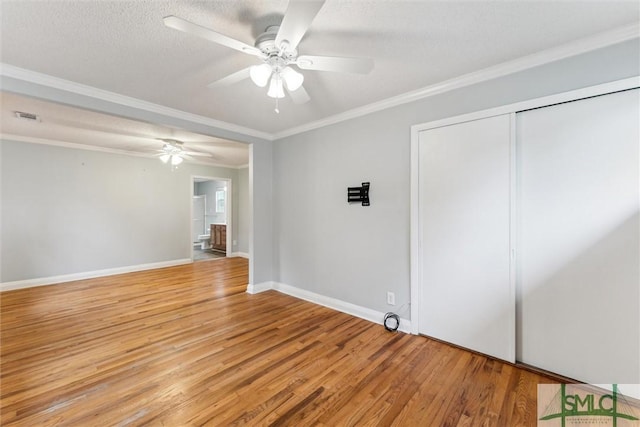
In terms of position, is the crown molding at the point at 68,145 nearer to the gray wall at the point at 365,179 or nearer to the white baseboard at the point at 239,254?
the white baseboard at the point at 239,254

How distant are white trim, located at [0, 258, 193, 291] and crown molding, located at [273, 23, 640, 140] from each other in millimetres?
5201

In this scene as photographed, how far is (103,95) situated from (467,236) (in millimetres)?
3900

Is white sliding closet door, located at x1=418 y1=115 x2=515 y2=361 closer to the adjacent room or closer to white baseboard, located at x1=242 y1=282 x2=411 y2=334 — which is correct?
the adjacent room

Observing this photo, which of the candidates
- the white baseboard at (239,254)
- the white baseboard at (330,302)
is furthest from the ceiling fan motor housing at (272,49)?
the white baseboard at (239,254)

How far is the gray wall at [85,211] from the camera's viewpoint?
4.22 meters

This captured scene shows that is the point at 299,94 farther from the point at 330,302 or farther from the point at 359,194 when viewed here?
the point at 330,302

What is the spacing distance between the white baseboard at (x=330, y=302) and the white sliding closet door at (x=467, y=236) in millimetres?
464

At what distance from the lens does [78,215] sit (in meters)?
4.78

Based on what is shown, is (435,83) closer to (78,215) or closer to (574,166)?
(574,166)

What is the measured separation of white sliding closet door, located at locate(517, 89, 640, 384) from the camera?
1757 mm

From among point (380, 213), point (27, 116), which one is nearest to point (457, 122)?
point (380, 213)

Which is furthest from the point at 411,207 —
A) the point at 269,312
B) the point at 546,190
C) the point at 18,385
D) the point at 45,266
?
the point at 45,266

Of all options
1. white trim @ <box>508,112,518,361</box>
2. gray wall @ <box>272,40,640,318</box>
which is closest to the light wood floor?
white trim @ <box>508,112,518,361</box>

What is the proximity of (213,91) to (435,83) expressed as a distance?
2.25m
